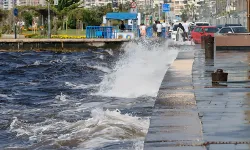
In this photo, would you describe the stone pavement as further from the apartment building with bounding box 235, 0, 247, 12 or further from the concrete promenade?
the apartment building with bounding box 235, 0, 247, 12

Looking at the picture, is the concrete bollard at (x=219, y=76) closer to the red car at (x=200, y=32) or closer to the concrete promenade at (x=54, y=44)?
the red car at (x=200, y=32)

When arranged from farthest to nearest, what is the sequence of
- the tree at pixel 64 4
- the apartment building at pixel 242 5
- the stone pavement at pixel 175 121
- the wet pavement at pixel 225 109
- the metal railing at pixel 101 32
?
the tree at pixel 64 4 < the metal railing at pixel 101 32 < the apartment building at pixel 242 5 < the wet pavement at pixel 225 109 < the stone pavement at pixel 175 121

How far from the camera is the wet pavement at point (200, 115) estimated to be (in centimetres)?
783

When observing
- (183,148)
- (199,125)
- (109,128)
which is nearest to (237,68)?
(109,128)

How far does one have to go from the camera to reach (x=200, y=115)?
985cm

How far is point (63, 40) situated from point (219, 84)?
3916 centimetres

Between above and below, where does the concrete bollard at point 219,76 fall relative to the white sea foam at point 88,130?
above

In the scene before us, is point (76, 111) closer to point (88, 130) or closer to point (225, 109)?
point (88, 130)

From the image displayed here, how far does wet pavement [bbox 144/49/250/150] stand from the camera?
7.83 m

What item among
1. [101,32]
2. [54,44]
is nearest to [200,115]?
[54,44]

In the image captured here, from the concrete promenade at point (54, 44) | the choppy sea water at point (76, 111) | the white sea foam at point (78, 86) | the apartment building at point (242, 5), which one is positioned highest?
the apartment building at point (242, 5)

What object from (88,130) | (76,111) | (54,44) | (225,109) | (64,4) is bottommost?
(54,44)

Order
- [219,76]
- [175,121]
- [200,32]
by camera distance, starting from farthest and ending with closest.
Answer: [200,32] < [219,76] < [175,121]

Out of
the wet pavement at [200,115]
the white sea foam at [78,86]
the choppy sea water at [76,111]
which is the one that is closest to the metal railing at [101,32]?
the choppy sea water at [76,111]
